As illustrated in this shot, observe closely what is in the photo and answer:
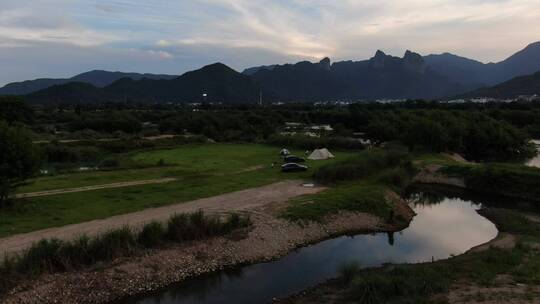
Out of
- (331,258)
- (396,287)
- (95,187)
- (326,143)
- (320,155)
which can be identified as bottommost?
(331,258)

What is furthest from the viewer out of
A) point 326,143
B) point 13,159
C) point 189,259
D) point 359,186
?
point 326,143

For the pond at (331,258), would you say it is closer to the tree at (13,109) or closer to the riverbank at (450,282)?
the riverbank at (450,282)

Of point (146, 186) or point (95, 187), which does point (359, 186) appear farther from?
point (95, 187)

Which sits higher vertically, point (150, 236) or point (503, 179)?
point (150, 236)

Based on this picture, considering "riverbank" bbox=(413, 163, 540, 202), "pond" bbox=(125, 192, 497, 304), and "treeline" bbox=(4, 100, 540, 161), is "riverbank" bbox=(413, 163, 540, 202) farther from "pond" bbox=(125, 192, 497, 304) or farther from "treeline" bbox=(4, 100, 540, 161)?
"treeline" bbox=(4, 100, 540, 161)

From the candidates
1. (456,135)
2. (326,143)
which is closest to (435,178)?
(326,143)

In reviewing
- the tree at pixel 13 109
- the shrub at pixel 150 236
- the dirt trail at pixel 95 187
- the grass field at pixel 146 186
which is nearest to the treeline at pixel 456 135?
the grass field at pixel 146 186

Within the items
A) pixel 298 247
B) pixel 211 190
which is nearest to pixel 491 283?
pixel 298 247
